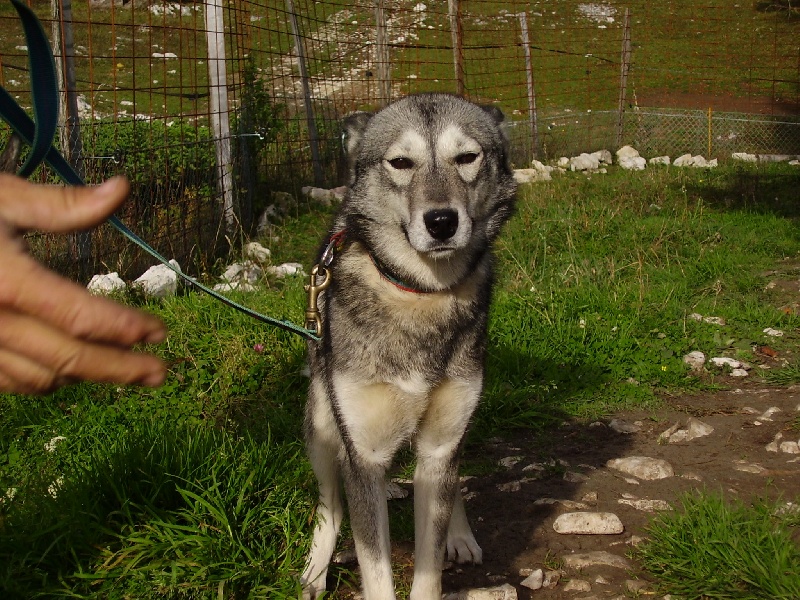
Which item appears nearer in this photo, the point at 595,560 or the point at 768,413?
the point at 595,560

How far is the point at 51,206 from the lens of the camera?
866 millimetres

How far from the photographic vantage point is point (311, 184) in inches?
332

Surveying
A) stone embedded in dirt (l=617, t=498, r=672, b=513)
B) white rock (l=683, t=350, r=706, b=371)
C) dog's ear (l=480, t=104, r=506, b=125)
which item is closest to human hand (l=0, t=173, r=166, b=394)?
dog's ear (l=480, t=104, r=506, b=125)

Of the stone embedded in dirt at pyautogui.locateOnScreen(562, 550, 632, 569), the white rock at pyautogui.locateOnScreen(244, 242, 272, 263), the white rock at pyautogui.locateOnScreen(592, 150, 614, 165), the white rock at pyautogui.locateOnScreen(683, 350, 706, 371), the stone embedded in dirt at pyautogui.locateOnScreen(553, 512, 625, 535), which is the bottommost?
the stone embedded in dirt at pyautogui.locateOnScreen(562, 550, 632, 569)

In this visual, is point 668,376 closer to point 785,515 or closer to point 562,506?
point 562,506

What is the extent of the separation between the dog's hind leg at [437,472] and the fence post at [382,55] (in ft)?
22.9

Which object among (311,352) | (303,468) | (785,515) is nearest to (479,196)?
(311,352)

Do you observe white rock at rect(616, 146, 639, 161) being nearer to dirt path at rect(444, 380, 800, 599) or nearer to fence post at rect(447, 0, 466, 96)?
fence post at rect(447, 0, 466, 96)

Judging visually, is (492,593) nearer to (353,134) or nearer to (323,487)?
(323,487)

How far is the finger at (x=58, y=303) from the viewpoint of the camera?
73 cm

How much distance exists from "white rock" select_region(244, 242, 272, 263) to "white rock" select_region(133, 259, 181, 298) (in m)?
0.91

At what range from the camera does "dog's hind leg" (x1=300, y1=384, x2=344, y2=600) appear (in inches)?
110

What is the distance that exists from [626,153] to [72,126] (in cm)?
959

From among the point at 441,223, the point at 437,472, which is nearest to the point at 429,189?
the point at 441,223
